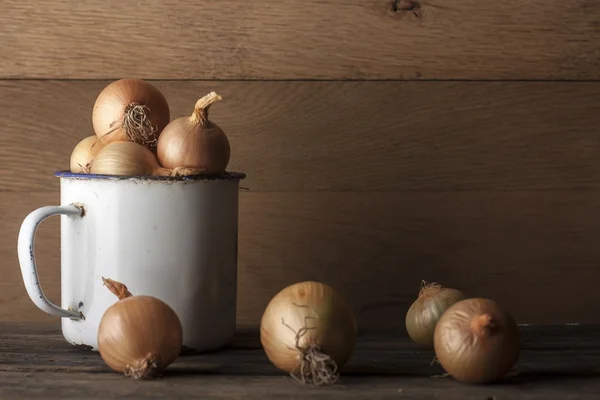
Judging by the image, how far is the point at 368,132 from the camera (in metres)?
1.04

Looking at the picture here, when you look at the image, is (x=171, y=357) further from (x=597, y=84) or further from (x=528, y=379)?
(x=597, y=84)

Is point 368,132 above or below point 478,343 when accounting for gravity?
above

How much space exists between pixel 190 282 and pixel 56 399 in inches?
7.2

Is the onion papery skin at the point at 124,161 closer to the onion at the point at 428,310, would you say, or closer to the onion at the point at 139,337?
the onion at the point at 139,337

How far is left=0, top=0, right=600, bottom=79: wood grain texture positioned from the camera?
1.02 m

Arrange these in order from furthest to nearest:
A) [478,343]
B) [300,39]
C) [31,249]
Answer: [300,39] < [31,249] < [478,343]

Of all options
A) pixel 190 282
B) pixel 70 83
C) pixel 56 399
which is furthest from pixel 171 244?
pixel 70 83

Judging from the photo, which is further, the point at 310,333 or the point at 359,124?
the point at 359,124

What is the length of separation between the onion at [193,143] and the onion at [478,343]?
0.27 meters

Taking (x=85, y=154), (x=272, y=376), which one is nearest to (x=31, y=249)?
(x=85, y=154)

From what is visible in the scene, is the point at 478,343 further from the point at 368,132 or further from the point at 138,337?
the point at 368,132

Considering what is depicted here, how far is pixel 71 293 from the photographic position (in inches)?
32.5

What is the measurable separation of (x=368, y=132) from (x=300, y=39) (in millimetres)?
144

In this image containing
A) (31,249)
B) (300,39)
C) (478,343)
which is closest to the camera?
(478,343)
